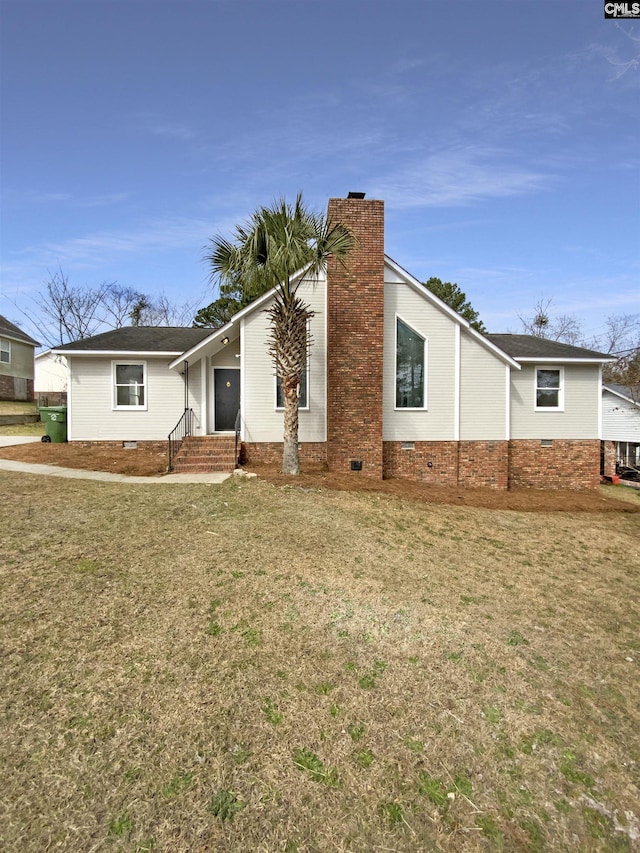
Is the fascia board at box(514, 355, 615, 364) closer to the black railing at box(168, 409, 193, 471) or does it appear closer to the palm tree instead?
the palm tree

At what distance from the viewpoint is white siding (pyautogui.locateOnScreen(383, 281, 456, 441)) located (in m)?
11.2

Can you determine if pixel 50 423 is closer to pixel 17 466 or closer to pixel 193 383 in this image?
pixel 17 466

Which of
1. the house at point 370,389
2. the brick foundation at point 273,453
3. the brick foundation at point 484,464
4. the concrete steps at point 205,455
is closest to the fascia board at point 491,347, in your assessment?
the house at point 370,389

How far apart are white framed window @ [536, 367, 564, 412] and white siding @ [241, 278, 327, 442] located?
7451 mm

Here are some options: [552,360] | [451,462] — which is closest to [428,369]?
[451,462]

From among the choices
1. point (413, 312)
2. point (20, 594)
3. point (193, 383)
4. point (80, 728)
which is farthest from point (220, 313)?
point (80, 728)

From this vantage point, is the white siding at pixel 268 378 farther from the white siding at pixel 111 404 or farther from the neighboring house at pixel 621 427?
the neighboring house at pixel 621 427

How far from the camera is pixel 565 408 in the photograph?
1344cm

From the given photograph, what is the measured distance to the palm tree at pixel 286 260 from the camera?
27.7 ft

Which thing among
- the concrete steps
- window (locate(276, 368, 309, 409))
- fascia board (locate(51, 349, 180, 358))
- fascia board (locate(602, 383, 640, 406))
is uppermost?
fascia board (locate(51, 349, 180, 358))

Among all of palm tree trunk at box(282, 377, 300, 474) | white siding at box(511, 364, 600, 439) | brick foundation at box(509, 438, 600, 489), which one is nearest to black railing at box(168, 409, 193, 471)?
palm tree trunk at box(282, 377, 300, 474)

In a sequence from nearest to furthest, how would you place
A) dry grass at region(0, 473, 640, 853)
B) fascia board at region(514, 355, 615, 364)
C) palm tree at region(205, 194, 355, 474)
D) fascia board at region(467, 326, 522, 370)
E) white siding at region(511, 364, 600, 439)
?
dry grass at region(0, 473, 640, 853) < palm tree at region(205, 194, 355, 474) < fascia board at region(467, 326, 522, 370) < fascia board at region(514, 355, 615, 364) < white siding at region(511, 364, 600, 439)

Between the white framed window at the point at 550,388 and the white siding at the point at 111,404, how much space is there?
1112 centimetres

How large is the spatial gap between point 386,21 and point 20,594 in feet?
45.2
